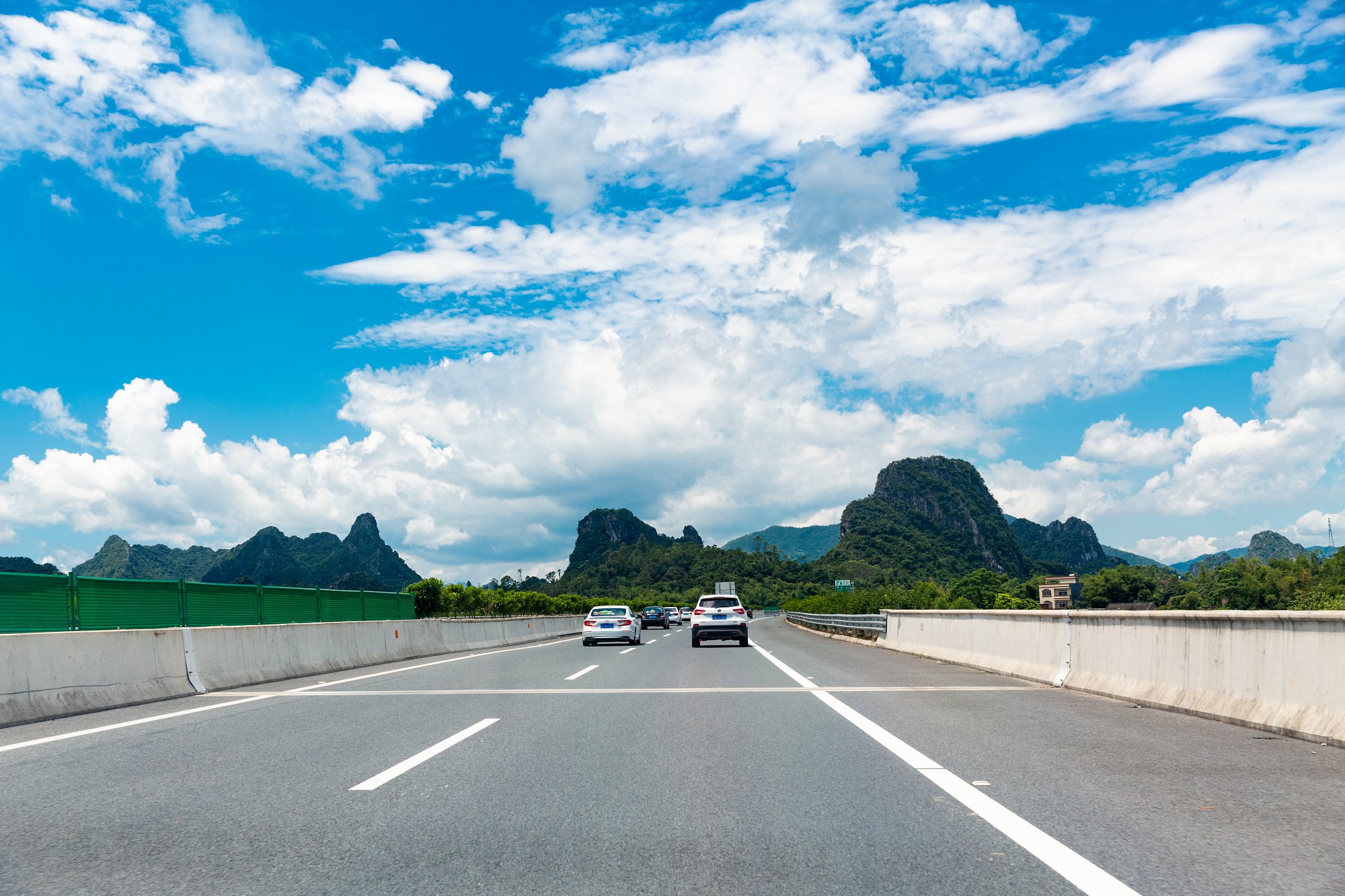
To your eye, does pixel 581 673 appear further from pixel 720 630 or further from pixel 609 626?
pixel 609 626

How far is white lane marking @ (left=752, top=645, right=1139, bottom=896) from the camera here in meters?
4.48

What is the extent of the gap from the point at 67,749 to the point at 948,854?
7.46 metres

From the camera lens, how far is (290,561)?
568ft

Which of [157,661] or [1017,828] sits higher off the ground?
[157,661]

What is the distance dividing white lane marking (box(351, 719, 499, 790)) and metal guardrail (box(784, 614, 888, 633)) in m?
19.3

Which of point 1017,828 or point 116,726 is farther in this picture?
point 116,726

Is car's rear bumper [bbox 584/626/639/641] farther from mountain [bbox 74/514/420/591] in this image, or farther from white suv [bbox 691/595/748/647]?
mountain [bbox 74/514/420/591]

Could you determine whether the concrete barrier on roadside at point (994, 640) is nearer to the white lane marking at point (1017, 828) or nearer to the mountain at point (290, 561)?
the white lane marking at point (1017, 828)

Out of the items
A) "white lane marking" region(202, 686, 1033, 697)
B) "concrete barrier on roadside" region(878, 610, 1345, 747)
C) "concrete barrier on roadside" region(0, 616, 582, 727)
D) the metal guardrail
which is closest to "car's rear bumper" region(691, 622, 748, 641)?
the metal guardrail

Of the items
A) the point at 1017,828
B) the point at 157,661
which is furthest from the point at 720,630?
the point at 1017,828

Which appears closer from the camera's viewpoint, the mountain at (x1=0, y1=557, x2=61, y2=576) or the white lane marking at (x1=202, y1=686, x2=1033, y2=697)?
the white lane marking at (x1=202, y1=686, x2=1033, y2=697)

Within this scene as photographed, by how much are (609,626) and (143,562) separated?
555 feet

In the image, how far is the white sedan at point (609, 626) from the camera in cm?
3067

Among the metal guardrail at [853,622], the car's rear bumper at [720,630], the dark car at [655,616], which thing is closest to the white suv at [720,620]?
the car's rear bumper at [720,630]
